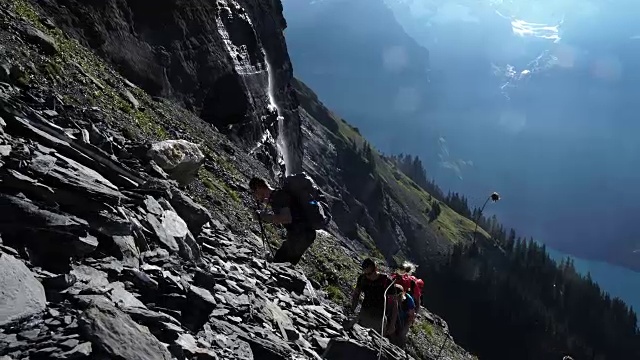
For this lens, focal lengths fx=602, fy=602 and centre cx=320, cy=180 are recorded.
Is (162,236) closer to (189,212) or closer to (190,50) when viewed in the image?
(189,212)

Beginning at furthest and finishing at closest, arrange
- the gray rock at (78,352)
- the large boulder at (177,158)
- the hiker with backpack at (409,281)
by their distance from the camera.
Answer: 1. the large boulder at (177,158)
2. the hiker with backpack at (409,281)
3. the gray rock at (78,352)

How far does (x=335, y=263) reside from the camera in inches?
1347

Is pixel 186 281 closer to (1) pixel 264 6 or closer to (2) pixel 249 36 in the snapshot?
(2) pixel 249 36

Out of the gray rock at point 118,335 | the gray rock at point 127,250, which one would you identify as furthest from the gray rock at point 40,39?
the gray rock at point 118,335

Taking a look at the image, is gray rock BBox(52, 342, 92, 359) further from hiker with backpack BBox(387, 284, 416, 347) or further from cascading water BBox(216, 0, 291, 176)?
cascading water BBox(216, 0, 291, 176)

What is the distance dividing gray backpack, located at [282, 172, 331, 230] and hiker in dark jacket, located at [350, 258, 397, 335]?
1.72m

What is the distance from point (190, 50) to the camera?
1943 inches

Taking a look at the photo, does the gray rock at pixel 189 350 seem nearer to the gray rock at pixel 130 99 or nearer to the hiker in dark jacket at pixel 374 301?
the hiker in dark jacket at pixel 374 301

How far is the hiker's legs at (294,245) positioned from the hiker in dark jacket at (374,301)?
6.24 ft

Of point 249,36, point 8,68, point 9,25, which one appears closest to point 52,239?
point 8,68

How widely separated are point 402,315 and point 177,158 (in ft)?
25.6

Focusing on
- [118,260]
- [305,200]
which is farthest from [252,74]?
[118,260]

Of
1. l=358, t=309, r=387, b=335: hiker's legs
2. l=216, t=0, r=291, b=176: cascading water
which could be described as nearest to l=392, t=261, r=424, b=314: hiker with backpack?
l=358, t=309, r=387, b=335: hiker's legs

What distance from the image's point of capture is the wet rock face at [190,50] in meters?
38.1
